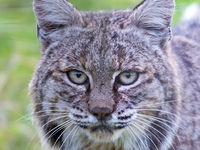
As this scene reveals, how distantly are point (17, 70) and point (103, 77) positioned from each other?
3.37m

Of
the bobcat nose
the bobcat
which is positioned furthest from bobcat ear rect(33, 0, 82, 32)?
the bobcat nose

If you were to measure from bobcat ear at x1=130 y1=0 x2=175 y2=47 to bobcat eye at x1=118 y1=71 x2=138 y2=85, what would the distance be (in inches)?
19.5

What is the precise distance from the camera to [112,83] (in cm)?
589

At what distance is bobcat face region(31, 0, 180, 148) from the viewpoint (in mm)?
5848

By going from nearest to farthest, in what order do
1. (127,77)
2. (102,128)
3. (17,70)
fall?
(102,128) → (127,77) → (17,70)

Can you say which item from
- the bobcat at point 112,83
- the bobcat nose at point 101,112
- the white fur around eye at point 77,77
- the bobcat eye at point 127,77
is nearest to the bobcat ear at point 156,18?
the bobcat at point 112,83

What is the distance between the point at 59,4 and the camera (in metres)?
6.40

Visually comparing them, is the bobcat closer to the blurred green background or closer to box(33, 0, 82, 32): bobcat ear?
box(33, 0, 82, 32): bobcat ear

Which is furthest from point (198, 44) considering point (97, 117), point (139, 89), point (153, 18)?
point (97, 117)

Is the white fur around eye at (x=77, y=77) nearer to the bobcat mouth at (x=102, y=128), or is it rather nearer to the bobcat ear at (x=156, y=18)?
the bobcat mouth at (x=102, y=128)

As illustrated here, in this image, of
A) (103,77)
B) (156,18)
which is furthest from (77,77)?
(156,18)

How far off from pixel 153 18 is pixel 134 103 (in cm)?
94

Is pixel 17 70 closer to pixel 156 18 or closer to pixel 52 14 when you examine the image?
pixel 52 14

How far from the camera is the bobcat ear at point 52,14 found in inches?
251
